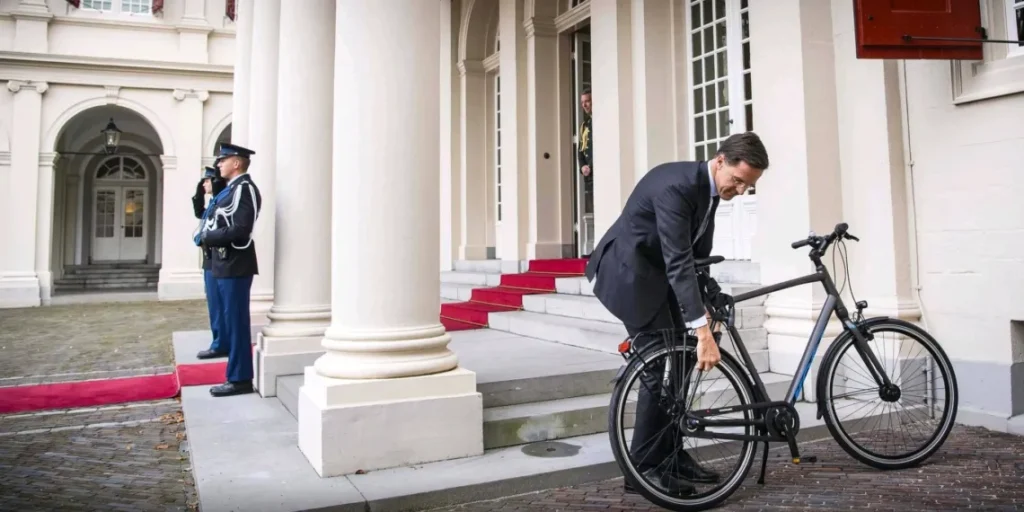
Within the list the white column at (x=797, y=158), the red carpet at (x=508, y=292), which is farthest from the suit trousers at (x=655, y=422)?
the red carpet at (x=508, y=292)

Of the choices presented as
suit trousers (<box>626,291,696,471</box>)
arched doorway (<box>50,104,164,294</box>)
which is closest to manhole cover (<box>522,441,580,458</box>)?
suit trousers (<box>626,291,696,471</box>)

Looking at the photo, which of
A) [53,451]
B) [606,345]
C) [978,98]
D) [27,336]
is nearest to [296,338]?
[53,451]

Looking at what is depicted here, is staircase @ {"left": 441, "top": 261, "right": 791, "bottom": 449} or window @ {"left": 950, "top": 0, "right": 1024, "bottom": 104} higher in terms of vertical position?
window @ {"left": 950, "top": 0, "right": 1024, "bottom": 104}

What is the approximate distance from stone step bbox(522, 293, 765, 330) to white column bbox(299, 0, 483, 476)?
5.78ft

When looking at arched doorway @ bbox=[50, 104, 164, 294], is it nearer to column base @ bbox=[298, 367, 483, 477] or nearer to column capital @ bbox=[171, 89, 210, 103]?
column capital @ bbox=[171, 89, 210, 103]

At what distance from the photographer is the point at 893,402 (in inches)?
153

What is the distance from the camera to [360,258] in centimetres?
382

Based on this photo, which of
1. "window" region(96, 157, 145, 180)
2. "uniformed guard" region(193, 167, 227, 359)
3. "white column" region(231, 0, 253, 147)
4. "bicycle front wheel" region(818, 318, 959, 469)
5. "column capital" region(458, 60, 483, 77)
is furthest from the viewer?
"window" region(96, 157, 145, 180)

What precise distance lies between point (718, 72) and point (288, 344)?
5064 mm

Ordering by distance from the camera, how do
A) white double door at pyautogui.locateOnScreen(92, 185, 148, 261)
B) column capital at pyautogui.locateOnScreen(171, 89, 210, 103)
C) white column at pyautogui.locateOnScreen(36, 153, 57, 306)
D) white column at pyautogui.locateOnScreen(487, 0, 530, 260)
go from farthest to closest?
1. white double door at pyautogui.locateOnScreen(92, 185, 148, 261)
2. column capital at pyautogui.locateOnScreen(171, 89, 210, 103)
3. white column at pyautogui.locateOnScreen(36, 153, 57, 306)
4. white column at pyautogui.locateOnScreen(487, 0, 530, 260)

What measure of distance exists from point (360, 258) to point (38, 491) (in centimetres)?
201

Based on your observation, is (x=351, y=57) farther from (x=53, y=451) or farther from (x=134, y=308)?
(x=134, y=308)

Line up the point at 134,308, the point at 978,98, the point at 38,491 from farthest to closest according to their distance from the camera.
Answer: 1. the point at 134,308
2. the point at 978,98
3. the point at 38,491

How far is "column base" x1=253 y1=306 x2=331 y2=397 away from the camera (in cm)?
560
